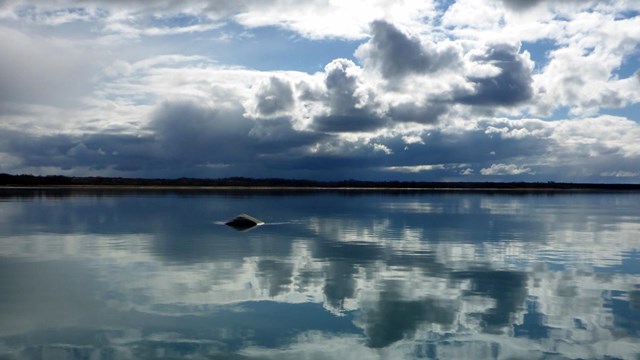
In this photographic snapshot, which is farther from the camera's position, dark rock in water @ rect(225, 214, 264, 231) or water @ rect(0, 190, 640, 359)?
dark rock in water @ rect(225, 214, 264, 231)

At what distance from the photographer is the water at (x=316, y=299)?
Result: 1670cm

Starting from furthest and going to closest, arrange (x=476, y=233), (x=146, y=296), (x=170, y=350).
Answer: (x=476, y=233)
(x=146, y=296)
(x=170, y=350)

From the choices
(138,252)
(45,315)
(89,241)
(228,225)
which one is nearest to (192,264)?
(138,252)

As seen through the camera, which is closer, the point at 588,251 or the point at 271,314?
the point at 271,314

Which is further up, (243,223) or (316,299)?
(243,223)

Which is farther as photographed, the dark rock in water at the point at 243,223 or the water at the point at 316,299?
the dark rock in water at the point at 243,223

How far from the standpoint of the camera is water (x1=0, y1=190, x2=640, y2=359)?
16.7 meters

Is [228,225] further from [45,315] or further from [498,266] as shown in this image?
[45,315]

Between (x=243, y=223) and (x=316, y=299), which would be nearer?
(x=316, y=299)

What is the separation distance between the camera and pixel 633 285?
26.5 meters

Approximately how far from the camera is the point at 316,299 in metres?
22.8

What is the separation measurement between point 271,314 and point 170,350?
478 cm

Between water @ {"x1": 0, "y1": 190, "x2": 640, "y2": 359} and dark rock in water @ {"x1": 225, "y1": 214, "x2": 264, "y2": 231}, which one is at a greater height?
dark rock in water @ {"x1": 225, "y1": 214, "x2": 264, "y2": 231}

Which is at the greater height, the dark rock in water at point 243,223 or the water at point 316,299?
the dark rock in water at point 243,223
